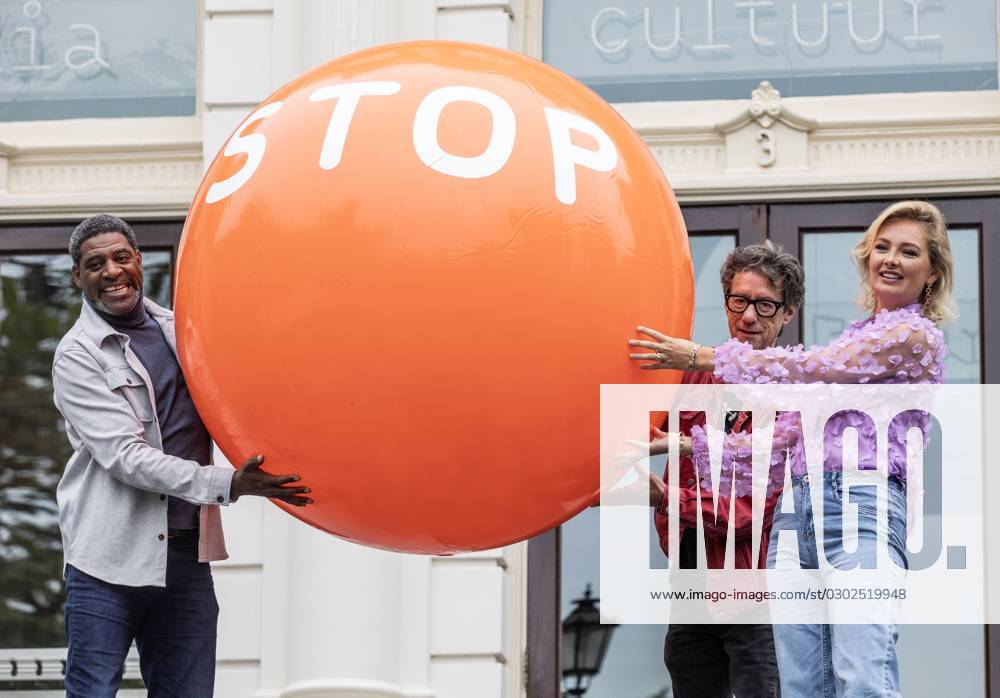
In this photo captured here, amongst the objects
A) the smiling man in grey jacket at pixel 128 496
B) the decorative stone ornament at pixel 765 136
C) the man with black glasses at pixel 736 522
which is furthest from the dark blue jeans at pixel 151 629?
the decorative stone ornament at pixel 765 136

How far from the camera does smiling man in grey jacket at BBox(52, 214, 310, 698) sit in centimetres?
422

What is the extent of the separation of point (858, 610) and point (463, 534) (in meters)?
0.88

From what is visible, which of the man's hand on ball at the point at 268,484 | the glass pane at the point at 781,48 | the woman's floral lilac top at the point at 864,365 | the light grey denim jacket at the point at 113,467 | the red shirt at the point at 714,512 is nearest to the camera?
the man's hand on ball at the point at 268,484

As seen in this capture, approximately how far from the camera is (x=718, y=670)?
14.8ft

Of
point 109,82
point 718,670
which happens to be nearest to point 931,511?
point 718,670

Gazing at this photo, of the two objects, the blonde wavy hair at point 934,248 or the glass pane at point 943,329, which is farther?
the glass pane at point 943,329

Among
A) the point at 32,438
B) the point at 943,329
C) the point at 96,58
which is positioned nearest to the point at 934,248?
the point at 943,329

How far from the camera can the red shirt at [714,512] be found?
4301 millimetres

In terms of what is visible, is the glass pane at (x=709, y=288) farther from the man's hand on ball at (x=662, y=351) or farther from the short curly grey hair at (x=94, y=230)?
the man's hand on ball at (x=662, y=351)

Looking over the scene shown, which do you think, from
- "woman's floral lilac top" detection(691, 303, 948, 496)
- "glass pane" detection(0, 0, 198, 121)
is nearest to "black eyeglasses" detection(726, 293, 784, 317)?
"woman's floral lilac top" detection(691, 303, 948, 496)

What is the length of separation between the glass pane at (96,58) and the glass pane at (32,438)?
632 mm

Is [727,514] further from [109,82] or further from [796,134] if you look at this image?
[109,82]

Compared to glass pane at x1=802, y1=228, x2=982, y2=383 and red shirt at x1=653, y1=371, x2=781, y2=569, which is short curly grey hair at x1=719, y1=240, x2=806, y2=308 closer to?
red shirt at x1=653, y1=371, x2=781, y2=569

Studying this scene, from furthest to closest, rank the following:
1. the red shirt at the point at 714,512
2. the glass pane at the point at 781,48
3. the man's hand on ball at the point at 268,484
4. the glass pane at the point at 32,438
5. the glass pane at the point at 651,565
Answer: the glass pane at the point at 32,438
the glass pane at the point at 781,48
the glass pane at the point at 651,565
the red shirt at the point at 714,512
the man's hand on ball at the point at 268,484
